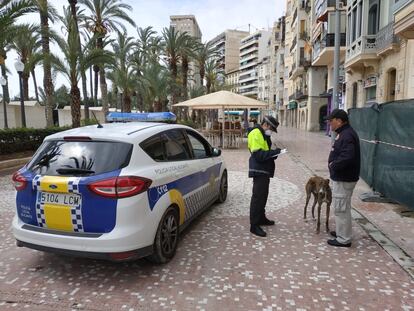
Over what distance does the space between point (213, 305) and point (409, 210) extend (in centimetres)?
472

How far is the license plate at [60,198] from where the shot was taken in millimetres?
3586

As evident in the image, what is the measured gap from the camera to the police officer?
4.96 metres

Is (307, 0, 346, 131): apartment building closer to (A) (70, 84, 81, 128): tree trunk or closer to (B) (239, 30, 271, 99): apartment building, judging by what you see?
(A) (70, 84, 81, 128): tree trunk

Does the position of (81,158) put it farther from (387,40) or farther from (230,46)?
(230,46)

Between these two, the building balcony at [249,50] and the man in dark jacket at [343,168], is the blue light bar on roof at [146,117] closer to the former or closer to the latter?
the man in dark jacket at [343,168]

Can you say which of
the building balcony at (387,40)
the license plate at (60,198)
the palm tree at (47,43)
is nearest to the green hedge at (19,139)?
the palm tree at (47,43)

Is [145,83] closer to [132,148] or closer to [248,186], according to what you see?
[248,186]

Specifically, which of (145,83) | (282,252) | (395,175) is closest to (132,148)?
(282,252)

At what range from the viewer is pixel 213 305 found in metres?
3.32

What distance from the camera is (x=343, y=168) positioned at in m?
4.48

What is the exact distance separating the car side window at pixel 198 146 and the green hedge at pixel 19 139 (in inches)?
372

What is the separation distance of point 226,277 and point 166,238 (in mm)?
835

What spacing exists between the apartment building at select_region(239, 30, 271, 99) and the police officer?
11231 cm

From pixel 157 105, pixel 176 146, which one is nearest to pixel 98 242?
pixel 176 146
